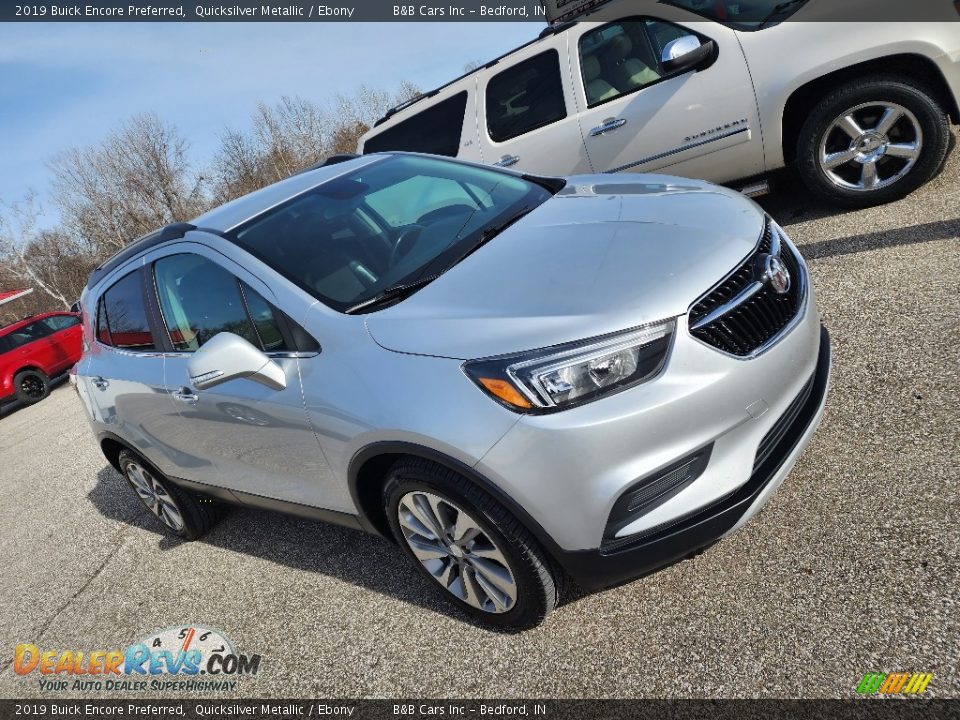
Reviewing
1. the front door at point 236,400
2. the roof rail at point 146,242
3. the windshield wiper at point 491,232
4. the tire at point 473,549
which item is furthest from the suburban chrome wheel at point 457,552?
the roof rail at point 146,242

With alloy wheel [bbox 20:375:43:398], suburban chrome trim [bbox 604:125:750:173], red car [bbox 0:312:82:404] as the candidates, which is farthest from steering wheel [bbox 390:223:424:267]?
alloy wheel [bbox 20:375:43:398]

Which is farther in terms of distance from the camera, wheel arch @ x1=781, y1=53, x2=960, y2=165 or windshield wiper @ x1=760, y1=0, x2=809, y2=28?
windshield wiper @ x1=760, y1=0, x2=809, y2=28

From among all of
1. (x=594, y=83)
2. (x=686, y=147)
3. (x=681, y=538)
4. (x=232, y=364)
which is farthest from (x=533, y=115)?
(x=681, y=538)

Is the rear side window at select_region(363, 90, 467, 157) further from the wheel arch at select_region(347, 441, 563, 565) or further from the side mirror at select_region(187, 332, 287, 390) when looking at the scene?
the wheel arch at select_region(347, 441, 563, 565)

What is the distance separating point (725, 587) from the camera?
8.24ft

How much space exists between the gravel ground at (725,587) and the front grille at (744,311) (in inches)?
32.9

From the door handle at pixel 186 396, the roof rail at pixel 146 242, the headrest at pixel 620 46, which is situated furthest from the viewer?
the headrest at pixel 620 46

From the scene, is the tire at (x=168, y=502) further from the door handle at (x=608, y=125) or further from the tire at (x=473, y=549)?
the door handle at (x=608, y=125)

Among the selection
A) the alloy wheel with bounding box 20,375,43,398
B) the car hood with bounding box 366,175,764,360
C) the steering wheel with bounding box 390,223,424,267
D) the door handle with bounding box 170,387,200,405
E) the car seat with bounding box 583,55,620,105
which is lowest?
the alloy wheel with bounding box 20,375,43,398

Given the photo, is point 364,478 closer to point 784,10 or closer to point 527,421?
point 527,421

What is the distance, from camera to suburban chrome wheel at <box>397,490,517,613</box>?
8.05 feet

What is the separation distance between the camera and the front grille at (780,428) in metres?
2.25

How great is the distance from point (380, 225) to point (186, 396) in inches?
49.9

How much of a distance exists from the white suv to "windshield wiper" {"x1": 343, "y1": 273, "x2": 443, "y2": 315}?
3.03 meters
